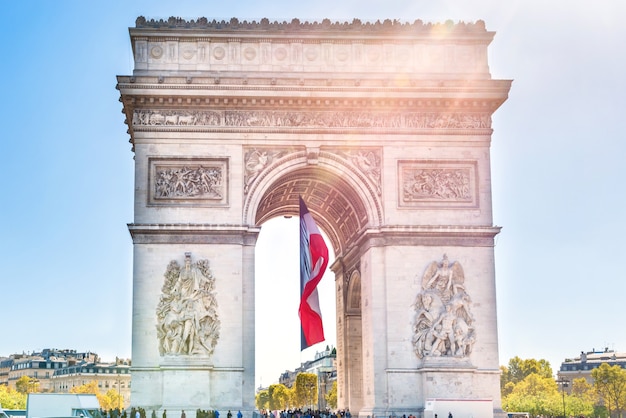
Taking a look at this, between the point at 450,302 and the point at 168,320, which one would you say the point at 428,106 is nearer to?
the point at 450,302

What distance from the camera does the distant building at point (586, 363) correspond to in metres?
115

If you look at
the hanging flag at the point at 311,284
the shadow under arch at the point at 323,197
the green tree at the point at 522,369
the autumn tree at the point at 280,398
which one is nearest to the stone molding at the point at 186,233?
the shadow under arch at the point at 323,197

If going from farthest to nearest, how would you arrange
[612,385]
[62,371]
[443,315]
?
[62,371] < [612,385] < [443,315]

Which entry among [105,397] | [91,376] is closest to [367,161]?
[105,397]

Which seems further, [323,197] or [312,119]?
[323,197]

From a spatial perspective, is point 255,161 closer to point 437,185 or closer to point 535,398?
point 437,185

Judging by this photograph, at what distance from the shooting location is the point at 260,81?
33.7m

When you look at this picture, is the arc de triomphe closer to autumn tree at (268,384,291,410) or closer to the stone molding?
the stone molding

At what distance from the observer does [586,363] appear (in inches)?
4609

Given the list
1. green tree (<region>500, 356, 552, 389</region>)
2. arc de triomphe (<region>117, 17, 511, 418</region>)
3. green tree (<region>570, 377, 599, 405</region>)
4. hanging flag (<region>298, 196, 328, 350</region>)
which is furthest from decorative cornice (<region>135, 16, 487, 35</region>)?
green tree (<region>500, 356, 552, 389</region>)

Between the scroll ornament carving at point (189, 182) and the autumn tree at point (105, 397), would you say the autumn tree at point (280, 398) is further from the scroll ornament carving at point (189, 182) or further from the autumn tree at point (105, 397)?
the scroll ornament carving at point (189, 182)

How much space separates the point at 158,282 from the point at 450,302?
9.76 meters

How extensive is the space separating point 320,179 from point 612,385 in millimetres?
61070

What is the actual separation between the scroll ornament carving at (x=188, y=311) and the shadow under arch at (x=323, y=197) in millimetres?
2694
